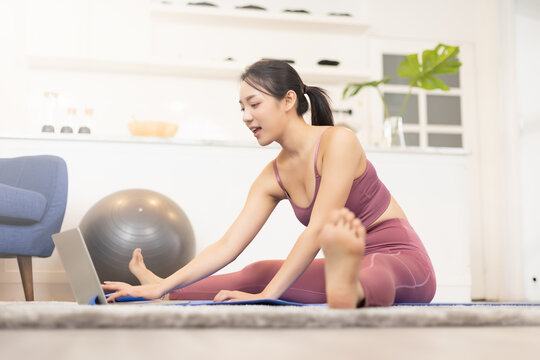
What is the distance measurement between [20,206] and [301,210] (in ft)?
4.81

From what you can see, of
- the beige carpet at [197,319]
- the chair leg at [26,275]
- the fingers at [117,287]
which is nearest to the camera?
the beige carpet at [197,319]

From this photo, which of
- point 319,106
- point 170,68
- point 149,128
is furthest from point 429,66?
point 319,106

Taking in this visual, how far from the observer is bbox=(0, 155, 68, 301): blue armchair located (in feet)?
8.13

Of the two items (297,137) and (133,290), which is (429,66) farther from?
(133,290)

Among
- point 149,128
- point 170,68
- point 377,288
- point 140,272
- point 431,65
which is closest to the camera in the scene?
point 377,288

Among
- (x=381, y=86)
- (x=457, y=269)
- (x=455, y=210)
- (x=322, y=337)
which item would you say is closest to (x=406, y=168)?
(x=455, y=210)

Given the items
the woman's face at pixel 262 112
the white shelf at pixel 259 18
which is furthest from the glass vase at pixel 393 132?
the woman's face at pixel 262 112

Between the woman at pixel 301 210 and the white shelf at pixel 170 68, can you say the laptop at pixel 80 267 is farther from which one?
the white shelf at pixel 170 68

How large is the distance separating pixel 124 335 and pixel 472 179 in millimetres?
4419

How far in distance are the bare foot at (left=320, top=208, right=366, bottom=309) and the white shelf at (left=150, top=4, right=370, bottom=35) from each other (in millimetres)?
3775

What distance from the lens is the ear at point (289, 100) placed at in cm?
160

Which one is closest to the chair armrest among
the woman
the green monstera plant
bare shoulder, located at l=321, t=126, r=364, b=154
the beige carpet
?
the woman

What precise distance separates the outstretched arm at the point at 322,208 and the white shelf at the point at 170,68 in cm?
309

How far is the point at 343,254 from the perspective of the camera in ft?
3.23
